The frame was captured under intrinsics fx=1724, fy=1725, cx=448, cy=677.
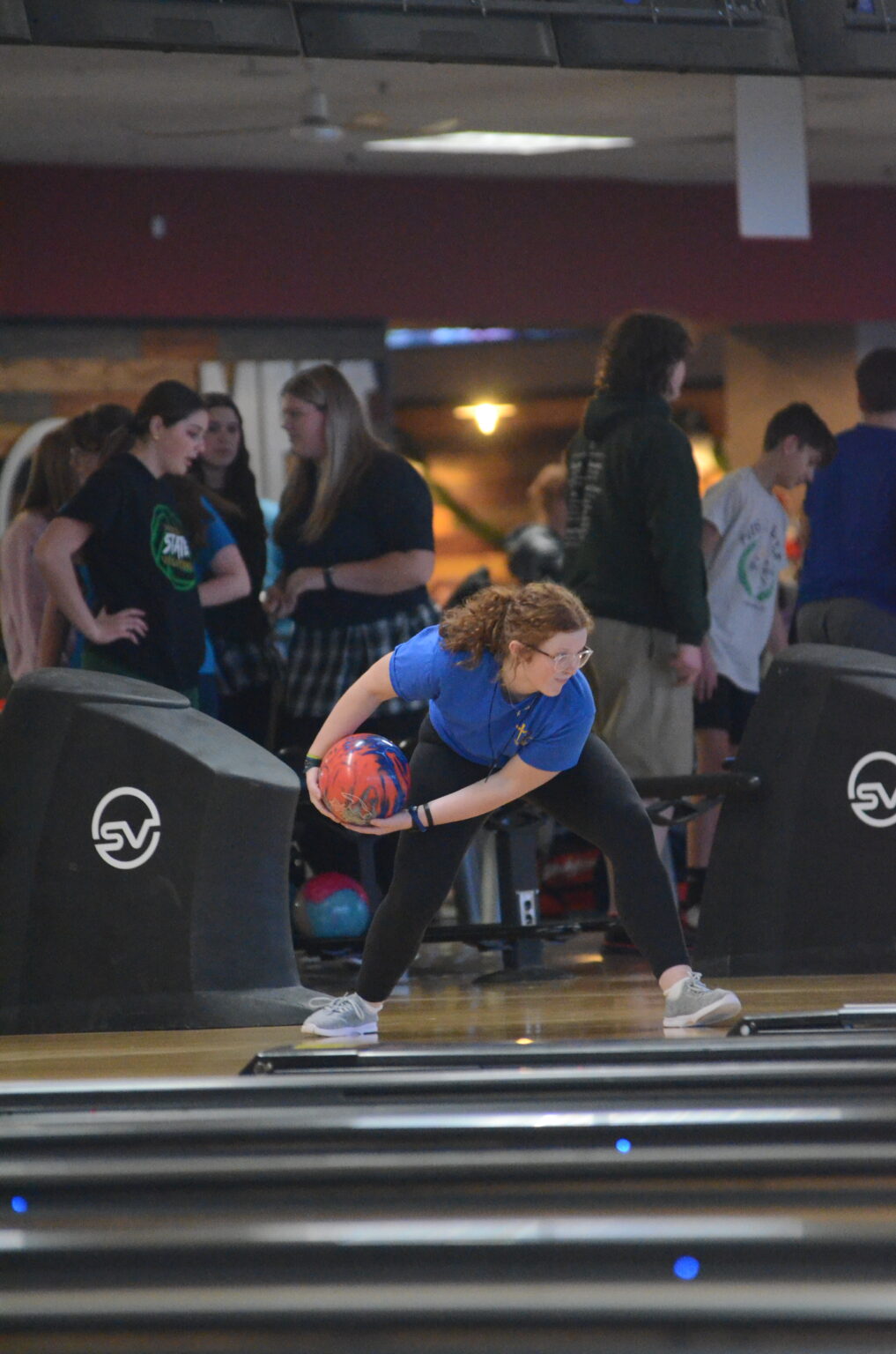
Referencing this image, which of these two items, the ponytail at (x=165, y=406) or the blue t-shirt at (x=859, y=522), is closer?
the ponytail at (x=165, y=406)

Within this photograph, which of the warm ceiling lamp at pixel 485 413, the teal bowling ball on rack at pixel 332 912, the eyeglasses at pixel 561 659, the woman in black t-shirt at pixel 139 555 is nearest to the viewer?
the eyeglasses at pixel 561 659

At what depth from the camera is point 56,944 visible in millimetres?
4090

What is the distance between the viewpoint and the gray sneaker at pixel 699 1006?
3.61 meters

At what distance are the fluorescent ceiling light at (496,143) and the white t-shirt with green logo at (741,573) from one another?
3.45 m

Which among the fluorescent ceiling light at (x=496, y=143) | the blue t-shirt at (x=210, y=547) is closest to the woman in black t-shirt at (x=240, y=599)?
the blue t-shirt at (x=210, y=547)

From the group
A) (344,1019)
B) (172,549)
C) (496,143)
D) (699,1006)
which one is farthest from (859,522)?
(496,143)

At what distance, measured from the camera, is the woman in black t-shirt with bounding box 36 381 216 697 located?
4648 mm

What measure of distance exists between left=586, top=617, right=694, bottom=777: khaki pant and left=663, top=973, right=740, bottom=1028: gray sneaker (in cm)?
145

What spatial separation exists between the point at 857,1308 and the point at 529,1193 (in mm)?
573

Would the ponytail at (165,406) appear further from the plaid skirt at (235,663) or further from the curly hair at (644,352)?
the curly hair at (644,352)

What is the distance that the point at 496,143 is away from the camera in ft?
28.1

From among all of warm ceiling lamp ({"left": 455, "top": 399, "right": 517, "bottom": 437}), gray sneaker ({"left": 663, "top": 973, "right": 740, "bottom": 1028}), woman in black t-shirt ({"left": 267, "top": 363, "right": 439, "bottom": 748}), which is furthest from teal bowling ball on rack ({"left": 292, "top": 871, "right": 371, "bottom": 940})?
warm ceiling lamp ({"left": 455, "top": 399, "right": 517, "bottom": 437})

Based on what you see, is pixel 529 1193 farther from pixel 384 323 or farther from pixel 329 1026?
pixel 384 323

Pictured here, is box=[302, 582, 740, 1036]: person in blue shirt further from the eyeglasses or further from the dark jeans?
the dark jeans
